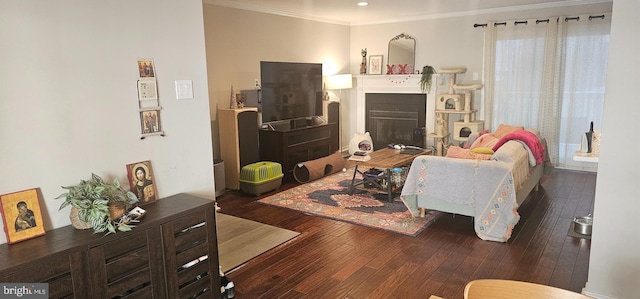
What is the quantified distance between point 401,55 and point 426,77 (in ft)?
2.33

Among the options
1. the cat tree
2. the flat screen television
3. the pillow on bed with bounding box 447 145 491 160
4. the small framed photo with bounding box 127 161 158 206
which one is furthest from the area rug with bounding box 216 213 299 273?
the cat tree

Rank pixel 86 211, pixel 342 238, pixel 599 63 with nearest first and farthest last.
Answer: pixel 86 211
pixel 342 238
pixel 599 63

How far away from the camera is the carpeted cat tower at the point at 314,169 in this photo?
575 centimetres

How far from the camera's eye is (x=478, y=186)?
12.0 ft

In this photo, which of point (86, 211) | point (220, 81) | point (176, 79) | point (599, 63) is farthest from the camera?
point (599, 63)

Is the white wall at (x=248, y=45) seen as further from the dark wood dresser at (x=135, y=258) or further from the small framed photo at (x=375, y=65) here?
the dark wood dresser at (x=135, y=258)

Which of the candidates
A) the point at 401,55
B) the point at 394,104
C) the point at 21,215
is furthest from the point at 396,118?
the point at 21,215

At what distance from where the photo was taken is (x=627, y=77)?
2.29m

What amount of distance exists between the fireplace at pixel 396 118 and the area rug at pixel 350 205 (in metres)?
2.17

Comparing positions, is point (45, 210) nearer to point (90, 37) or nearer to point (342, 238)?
point (90, 37)

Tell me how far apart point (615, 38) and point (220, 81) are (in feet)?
13.7

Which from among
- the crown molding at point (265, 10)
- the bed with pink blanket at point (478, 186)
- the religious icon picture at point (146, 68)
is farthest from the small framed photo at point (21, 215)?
the crown molding at point (265, 10)

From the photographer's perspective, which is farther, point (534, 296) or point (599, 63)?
point (599, 63)

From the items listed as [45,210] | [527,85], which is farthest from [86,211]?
[527,85]
